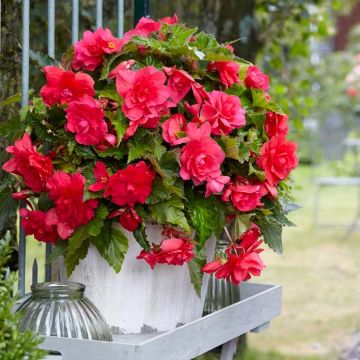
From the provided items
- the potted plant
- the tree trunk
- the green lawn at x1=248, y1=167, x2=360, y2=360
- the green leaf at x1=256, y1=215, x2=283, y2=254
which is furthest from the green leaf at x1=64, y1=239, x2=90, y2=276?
the green lawn at x1=248, y1=167, x2=360, y2=360

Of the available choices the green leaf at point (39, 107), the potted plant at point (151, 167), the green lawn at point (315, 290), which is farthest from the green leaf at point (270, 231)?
the green lawn at point (315, 290)

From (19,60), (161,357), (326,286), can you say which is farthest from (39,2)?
(326,286)

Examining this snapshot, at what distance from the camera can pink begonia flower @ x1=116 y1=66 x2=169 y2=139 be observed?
172 cm

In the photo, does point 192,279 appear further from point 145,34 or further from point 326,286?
point 326,286

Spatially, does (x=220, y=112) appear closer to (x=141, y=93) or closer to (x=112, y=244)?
(x=141, y=93)

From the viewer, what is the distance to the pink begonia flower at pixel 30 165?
173 centimetres

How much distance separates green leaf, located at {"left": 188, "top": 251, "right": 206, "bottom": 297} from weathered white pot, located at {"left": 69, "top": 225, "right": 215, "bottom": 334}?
0.03 meters

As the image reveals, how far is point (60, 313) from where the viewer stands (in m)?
1.64

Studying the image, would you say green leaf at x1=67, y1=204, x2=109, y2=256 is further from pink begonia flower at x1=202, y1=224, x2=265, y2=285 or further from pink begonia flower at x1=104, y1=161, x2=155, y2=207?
pink begonia flower at x1=202, y1=224, x2=265, y2=285

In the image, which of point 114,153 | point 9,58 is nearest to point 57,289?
point 114,153

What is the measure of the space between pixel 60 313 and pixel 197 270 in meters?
0.30

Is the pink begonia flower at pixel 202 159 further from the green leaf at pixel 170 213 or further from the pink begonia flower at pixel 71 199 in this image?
the pink begonia flower at pixel 71 199

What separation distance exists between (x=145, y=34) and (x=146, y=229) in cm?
38

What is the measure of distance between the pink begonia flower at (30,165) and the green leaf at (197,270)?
0.30 metres
